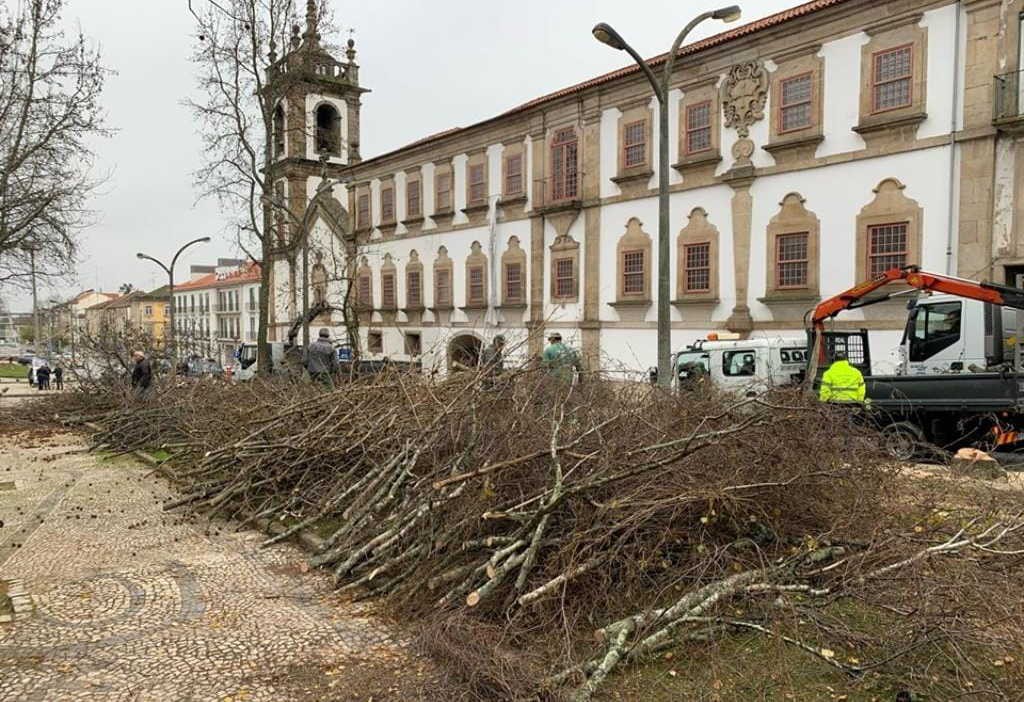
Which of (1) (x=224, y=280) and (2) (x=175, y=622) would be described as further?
(1) (x=224, y=280)

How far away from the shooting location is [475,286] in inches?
1237

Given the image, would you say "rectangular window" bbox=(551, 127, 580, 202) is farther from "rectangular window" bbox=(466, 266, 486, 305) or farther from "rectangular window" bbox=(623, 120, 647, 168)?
"rectangular window" bbox=(466, 266, 486, 305)

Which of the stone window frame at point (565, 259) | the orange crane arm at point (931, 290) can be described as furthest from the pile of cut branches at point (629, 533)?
the stone window frame at point (565, 259)

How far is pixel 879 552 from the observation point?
17.1ft

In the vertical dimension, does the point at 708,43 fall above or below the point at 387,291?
above

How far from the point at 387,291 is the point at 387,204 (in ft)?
14.2

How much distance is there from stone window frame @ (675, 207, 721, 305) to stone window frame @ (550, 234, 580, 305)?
4.46m

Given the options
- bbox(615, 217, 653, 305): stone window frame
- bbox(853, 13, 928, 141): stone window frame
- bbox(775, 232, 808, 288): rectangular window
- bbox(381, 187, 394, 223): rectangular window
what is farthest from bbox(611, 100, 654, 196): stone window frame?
bbox(381, 187, 394, 223): rectangular window

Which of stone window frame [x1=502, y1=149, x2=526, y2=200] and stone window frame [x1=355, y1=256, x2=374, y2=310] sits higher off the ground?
stone window frame [x1=502, y1=149, x2=526, y2=200]

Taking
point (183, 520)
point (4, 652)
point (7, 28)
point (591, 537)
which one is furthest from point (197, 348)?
point (591, 537)

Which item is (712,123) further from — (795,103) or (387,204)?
(387,204)

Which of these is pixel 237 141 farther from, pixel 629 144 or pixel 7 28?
pixel 629 144

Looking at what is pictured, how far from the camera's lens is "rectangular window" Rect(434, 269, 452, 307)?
32.9 metres

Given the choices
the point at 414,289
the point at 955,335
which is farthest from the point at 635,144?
the point at 414,289
